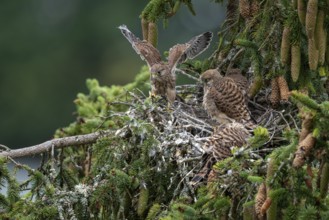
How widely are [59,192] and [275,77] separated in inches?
61.8

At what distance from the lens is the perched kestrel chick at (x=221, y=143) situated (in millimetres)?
6562

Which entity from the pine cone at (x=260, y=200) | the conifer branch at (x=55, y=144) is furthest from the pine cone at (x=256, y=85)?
the pine cone at (x=260, y=200)

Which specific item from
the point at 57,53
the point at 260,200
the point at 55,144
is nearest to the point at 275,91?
the point at 55,144

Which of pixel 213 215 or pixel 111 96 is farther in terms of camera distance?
pixel 111 96

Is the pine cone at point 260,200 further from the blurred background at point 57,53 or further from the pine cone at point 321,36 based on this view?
the blurred background at point 57,53

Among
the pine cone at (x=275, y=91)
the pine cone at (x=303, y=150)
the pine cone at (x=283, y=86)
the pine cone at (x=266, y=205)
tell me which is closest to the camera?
the pine cone at (x=303, y=150)

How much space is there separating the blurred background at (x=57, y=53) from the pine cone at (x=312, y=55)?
687 inches

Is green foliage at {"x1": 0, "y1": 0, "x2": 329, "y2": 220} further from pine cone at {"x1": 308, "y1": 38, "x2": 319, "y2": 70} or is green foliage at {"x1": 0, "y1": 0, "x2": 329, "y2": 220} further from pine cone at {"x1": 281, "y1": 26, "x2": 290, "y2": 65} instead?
pine cone at {"x1": 308, "y1": 38, "x2": 319, "y2": 70}

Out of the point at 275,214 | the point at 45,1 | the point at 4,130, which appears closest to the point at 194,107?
the point at 275,214

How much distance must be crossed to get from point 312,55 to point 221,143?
1183 millimetres

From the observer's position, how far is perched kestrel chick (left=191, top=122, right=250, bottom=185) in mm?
6562

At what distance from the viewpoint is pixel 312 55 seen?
5965 mm

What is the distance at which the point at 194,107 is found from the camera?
8234mm

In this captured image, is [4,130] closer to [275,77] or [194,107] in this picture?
[194,107]
